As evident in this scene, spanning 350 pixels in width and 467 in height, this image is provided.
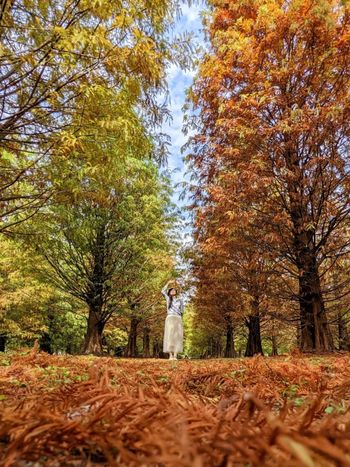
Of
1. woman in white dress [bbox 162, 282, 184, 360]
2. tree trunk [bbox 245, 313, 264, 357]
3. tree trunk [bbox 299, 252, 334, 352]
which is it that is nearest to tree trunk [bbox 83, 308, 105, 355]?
woman in white dress [bbox 162, 282, 184, 360]

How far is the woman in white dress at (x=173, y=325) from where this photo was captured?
33.7 feet

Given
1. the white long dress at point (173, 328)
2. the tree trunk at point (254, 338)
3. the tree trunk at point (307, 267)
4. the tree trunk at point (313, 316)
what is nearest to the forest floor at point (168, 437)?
the tree trunk at point (307, 267)

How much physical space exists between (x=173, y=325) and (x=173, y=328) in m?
0.09

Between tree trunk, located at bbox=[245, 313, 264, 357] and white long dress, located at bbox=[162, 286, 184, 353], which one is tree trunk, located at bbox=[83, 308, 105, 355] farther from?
tree trunk, located at bbox=[245, 313, 264, 357]

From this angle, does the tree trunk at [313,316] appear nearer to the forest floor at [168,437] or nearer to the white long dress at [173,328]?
the white long dress at [173,328]

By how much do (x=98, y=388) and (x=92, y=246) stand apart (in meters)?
12.7

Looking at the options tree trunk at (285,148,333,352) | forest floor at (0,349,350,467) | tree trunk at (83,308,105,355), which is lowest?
forest floor at (0,349,350,467)

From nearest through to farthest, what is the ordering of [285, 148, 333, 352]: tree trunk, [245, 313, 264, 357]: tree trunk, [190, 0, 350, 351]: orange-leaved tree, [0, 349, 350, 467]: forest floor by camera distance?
[0, 349, 350, 467]: forest floor, [190, 0, 350, 351]: orange-leaved tree, [285, 148, 333, 352]: tree trunk, [245, 313, 264, 357]: tree trunk

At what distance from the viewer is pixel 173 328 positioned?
10414 millimetres

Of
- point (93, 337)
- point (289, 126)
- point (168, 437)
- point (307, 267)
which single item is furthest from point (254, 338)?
point (168, 437)

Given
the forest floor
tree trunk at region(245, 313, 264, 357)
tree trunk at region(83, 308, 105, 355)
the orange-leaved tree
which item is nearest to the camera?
the forest floor

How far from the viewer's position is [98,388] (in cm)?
102

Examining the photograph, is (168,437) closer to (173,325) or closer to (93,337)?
(173,325)

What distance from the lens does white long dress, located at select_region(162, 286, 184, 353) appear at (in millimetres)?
10281
